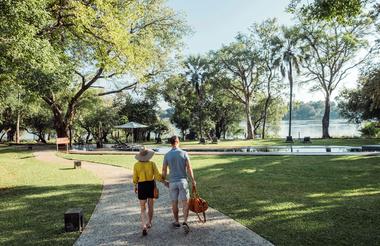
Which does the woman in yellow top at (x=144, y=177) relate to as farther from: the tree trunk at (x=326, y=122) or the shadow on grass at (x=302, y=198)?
the tree trunk at (x=326, y=122)

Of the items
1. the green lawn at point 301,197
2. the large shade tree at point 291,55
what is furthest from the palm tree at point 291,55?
the green lawn at point 301,197

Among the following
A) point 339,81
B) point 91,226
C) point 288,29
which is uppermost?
point 288,29

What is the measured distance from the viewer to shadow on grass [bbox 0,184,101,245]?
740 centimetres

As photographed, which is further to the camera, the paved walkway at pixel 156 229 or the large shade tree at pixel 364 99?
the large shade tree at pixel 364 99

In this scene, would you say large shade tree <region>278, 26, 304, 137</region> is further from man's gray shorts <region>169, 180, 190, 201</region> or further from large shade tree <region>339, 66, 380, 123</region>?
man's gray shorts <region>169, 180, 190, 201</region>

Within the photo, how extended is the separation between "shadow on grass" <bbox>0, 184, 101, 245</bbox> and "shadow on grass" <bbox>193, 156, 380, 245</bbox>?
3.78m

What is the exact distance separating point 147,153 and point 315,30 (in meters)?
39.7

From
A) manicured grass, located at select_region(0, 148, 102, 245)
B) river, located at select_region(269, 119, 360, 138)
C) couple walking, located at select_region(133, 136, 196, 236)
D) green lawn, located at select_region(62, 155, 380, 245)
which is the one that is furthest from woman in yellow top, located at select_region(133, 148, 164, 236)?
river, located at select_region(269, 119, 360, 138)

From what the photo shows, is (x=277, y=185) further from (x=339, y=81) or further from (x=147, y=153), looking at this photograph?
(x=339, y=81)

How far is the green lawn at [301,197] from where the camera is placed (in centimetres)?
720

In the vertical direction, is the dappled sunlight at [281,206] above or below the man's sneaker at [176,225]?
above

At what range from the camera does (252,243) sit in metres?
6.58

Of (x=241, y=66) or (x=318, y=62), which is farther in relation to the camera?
(x=241, y=66)

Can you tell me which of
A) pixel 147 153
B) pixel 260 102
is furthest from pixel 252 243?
pixel 260 102
